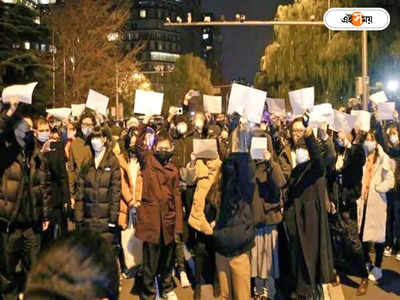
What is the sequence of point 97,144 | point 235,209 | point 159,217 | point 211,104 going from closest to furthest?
point 235,209 → point 159,217 → point 97,144 → point 211,104

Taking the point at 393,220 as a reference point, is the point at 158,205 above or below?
above

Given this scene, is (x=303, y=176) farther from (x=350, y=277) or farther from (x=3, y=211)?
(x=3, y=211)

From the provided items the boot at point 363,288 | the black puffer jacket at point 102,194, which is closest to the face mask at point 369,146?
the boot at point 363,288

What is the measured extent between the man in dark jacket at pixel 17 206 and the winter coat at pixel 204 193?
1.85 meters

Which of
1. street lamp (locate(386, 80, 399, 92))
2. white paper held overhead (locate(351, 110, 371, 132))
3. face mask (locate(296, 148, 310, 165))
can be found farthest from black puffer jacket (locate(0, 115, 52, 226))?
street lamp (locate(386, 80, 399, 92))

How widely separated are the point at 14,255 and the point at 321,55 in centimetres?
2236

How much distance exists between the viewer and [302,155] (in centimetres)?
691

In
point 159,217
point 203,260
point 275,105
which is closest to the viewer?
point 159,217

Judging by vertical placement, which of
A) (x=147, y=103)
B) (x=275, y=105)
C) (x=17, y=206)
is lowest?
(x=17, y=206)

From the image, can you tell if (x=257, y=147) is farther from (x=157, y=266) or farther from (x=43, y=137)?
(x=43, y=137)

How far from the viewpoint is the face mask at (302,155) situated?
22.6 feet

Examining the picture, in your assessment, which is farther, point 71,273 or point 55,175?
point 55,175

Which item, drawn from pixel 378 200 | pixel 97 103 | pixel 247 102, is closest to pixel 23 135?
pixel 97 103

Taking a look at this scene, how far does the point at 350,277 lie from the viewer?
8711 millimetres
